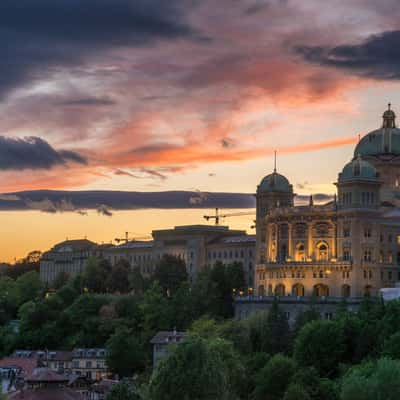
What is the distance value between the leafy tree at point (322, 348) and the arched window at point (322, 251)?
37.8 metres

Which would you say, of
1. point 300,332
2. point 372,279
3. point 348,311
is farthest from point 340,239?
point 300,332

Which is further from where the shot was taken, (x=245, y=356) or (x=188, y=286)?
(x=188, y=286)

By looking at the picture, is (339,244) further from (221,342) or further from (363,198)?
(221,342)

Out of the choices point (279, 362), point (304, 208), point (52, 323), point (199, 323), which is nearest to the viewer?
point (279, 362)

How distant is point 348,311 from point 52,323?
2470 inches

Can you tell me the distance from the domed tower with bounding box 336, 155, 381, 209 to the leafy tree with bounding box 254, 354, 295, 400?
50.2m

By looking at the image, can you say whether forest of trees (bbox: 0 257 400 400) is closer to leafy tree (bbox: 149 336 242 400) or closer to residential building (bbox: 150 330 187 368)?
leafy tree (bbox: 149 336 242 400)

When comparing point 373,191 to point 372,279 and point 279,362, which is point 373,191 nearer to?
point 372,279

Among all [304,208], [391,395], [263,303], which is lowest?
[391,395]

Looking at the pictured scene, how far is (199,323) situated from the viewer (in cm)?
16450

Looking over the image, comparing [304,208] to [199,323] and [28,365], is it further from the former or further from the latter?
[28,365]

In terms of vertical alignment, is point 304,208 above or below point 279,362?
above

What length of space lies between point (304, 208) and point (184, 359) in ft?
247

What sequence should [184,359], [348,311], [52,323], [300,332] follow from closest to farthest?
[184,359] < [300,332] < [348,311] < [52,323]
